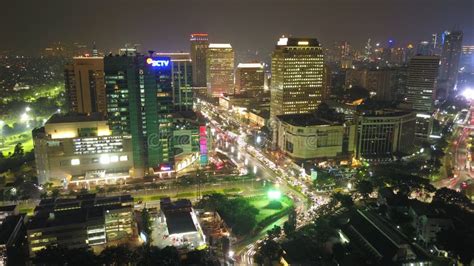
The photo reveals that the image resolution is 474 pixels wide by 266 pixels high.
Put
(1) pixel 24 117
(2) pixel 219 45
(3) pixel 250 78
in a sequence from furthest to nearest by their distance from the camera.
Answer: (2) pixel 219 45 < (3) pixel 250 78 < (1) pixel 24 117

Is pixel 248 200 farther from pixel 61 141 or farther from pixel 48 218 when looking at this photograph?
pixel 61 141

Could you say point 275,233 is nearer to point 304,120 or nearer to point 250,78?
point 304,120

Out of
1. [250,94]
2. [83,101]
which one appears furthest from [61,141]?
[250,94]

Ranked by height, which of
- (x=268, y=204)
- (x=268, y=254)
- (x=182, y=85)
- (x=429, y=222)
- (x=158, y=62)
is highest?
(x=158, y=62)

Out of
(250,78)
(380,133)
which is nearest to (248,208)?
(380,133)

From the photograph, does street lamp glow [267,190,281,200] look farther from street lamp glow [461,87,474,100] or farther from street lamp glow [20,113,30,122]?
street lamp glow [461,87,474,100]

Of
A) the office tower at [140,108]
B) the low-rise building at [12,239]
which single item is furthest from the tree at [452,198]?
the low-rise building at [12,239]
